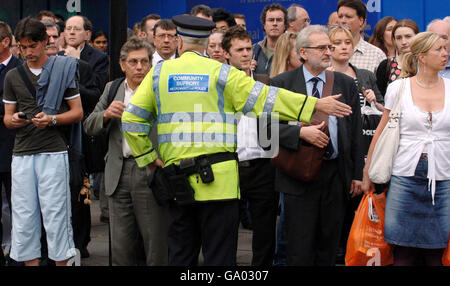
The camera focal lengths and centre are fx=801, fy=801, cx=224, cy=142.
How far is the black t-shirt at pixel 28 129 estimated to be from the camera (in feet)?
22.1

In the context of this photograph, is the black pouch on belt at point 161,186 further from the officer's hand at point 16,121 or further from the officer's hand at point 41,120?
the officer's hand at point 16,121

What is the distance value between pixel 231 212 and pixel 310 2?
6.98 meters

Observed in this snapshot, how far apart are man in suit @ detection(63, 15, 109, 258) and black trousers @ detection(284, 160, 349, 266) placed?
1.83 metres

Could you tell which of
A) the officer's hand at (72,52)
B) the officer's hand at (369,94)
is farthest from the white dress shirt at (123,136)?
the officer's hand at (72,52)

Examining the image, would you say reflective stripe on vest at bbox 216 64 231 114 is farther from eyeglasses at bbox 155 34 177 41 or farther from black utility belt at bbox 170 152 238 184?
eyeglasses at bbox 155 34 177 41

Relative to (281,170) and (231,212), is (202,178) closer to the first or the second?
(231,212)

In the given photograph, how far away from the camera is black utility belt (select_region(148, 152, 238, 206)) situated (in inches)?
211

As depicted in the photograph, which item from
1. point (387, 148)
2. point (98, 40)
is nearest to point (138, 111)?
point (387, 148)

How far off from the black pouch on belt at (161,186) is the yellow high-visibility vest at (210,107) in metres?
0.15

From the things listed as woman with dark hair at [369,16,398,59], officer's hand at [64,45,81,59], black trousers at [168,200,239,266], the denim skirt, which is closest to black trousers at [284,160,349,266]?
the denim skirt

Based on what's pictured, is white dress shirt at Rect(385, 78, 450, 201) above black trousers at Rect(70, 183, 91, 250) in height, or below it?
above

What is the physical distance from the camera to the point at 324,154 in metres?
6.20

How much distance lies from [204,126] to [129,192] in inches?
55.8

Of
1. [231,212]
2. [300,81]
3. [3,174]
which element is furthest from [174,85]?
[3,174]
